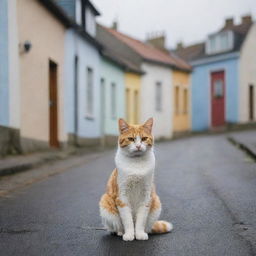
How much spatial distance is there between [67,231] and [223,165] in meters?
6.76

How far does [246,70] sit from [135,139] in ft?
101

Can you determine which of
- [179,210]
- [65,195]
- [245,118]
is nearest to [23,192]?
[65,195]

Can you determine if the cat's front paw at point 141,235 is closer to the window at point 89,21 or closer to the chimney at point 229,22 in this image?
the window at point 89,21

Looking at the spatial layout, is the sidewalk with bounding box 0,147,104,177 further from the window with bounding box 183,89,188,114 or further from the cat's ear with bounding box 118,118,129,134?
the window with bounding box 183,89,188,114

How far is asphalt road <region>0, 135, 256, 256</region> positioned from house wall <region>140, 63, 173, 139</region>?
1969cm

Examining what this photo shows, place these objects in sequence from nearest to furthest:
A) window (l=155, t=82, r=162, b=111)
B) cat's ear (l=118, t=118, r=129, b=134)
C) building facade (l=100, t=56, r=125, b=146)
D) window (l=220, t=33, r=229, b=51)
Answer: cat's ear (l=118, t=118, r=129, b=134)
building facade (l=100, t=56, r=125, b=146)
window (l=155, t=82, r=162, b=111)
window (l=220, t=33, r=229, b=51)

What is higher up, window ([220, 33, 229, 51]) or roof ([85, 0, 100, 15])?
window ([220, 33, 229, 51])

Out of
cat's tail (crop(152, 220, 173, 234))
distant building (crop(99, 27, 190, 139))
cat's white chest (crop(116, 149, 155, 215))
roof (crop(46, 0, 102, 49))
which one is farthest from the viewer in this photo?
distant building (crop(99, 27, 190, 139))

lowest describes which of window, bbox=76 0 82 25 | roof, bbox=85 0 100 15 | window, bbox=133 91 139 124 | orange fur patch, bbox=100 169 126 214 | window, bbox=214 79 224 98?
orange fur patch, bbox=100 169 126 214

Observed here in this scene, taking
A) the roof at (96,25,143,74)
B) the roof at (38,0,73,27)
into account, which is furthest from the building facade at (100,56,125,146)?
the roof at (38,0,73,27)

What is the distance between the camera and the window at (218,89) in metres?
34.3

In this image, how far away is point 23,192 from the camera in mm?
7602

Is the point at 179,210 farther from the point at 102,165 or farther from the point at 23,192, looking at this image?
the point at 102,165

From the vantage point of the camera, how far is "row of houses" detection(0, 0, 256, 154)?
1273cm
